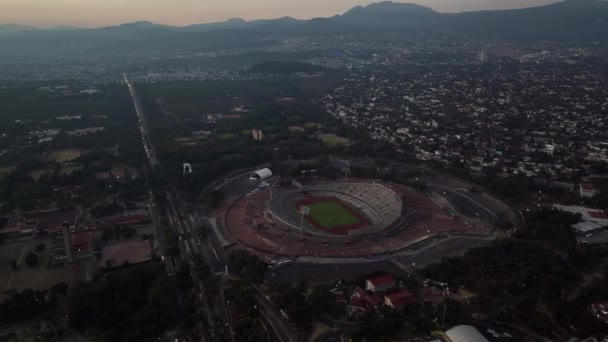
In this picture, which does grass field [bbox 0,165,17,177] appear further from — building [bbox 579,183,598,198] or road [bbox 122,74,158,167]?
building [bbox 579,183,598,198]

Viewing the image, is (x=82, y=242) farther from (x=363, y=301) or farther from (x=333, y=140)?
(x=333, y=140)

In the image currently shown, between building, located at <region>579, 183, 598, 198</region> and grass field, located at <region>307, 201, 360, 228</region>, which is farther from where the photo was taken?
building, located at <region>579, 183, 598, 198</region>

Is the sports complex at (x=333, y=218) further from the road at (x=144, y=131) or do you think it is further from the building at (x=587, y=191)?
the road at (x=144, y=131)

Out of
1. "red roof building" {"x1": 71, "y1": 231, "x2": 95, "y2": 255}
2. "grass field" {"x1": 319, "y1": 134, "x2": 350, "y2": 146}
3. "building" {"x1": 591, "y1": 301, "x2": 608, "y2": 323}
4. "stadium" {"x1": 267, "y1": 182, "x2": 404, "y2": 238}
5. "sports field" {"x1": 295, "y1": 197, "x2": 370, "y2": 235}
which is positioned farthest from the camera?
"grass field" {"x1": 319, "y1": 134, "x2": 350, "y2": 146}

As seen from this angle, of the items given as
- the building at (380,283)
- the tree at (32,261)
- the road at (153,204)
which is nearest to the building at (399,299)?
the building at (380,283)

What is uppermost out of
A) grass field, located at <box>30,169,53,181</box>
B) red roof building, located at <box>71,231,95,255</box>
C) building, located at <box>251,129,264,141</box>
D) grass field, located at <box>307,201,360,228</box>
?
building, located at <box>251,129,264,141</box>

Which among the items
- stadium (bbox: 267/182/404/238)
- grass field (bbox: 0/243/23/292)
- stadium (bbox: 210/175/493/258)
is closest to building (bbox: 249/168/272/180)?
stadium (bbox: 210/175/493/258)
